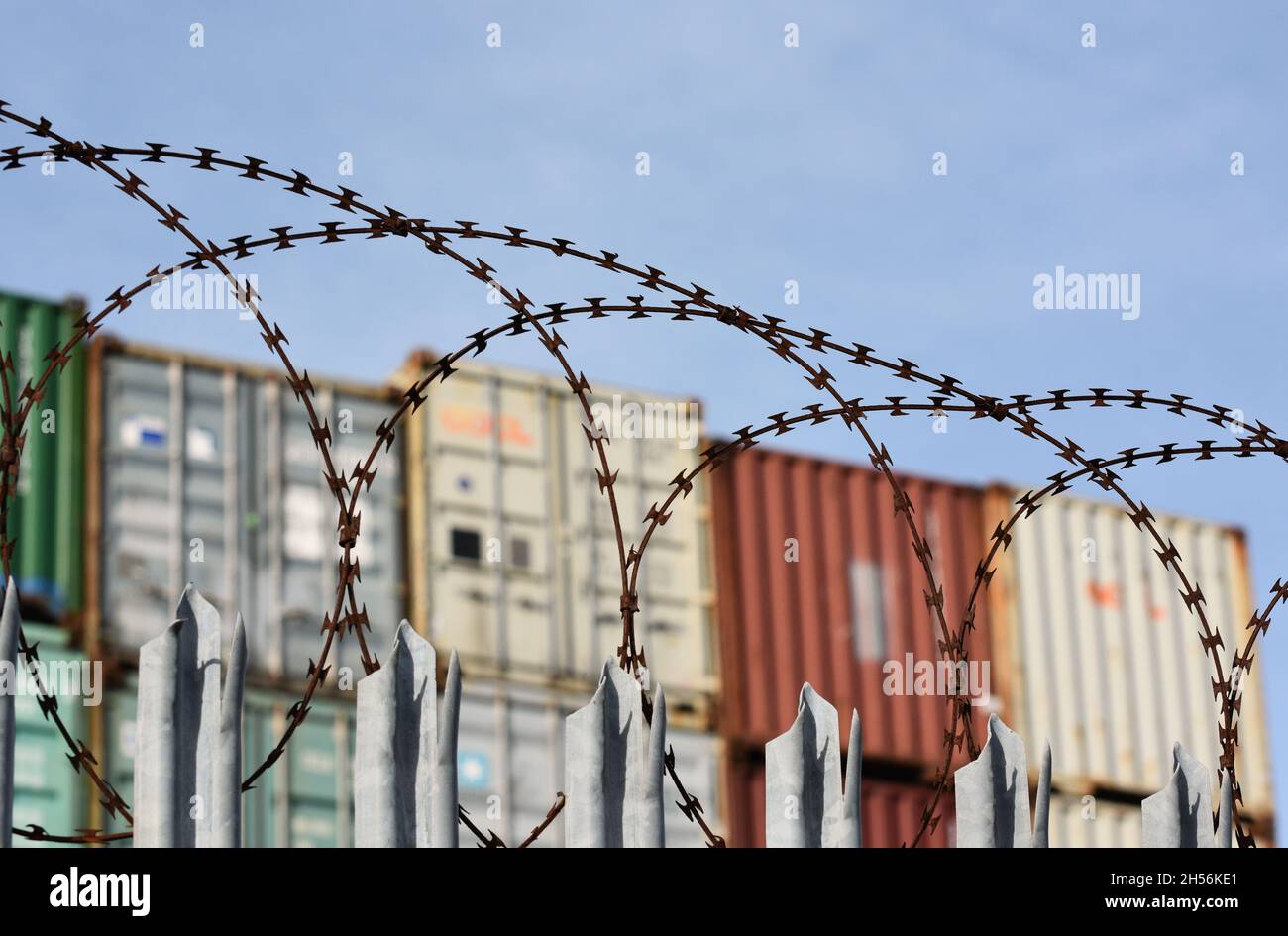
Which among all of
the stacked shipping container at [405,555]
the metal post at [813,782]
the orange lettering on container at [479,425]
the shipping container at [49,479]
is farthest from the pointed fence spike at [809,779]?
the orange lettering on container at [479,425]

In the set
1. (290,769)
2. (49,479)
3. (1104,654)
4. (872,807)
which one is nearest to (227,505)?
(49,479)

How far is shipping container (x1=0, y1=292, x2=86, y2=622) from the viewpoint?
29562 millimetres

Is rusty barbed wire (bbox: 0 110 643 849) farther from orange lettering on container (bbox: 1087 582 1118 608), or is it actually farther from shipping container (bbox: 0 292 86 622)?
orange lettering on container (bbox: 1087 582 1118 608)

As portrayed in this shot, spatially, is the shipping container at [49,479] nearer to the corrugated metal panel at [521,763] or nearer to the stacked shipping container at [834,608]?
the corrugated metal panel at [521,763]

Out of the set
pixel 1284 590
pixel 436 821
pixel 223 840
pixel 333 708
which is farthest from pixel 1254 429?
pixel 333 708

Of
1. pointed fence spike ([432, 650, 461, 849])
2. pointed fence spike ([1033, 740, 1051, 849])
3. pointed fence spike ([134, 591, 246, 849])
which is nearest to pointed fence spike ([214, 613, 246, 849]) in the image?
pointed fence spike ([134, 591, 246, 849])

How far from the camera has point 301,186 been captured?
870 centimetres

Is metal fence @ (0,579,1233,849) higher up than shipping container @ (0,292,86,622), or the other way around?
shipping container @ (0,292,86,622)

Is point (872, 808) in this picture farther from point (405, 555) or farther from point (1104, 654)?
point (405, 555)

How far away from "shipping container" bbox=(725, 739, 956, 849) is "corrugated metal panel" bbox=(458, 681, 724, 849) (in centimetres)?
28

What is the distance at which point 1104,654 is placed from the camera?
38531mm

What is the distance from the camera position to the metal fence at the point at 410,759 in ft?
26.4
